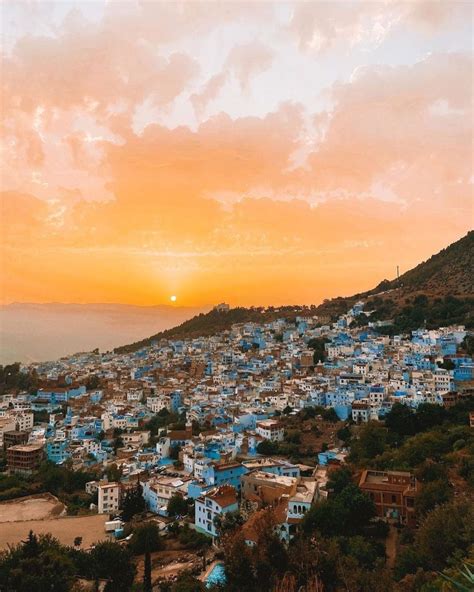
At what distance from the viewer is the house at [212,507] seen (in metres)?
16.9

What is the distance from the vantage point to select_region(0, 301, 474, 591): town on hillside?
15.5 meters

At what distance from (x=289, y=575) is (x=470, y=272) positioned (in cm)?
5113

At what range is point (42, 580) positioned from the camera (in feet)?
38.4

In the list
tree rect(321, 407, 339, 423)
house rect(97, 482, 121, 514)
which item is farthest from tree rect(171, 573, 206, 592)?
→ tree rect(321, 407, 339, 423)

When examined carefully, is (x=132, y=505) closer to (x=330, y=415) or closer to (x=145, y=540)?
(x=145, y=540)

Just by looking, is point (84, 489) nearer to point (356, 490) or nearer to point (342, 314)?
point (356, 490)

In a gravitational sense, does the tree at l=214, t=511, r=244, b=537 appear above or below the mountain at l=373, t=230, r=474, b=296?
below

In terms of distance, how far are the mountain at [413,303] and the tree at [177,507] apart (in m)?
30.7

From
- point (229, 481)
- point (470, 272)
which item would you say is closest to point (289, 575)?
point (229, 481)

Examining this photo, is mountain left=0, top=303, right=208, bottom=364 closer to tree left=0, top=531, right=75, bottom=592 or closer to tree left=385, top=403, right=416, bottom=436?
tree left=385, top=403, right=416, bottom=436

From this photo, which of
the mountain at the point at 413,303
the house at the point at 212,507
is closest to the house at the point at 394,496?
the house at the point at 212,507

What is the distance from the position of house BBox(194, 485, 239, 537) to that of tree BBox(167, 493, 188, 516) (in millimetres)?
1313

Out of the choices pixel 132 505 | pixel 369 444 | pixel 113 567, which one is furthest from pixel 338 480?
pixel 132 505

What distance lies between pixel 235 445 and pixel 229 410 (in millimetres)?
6594
